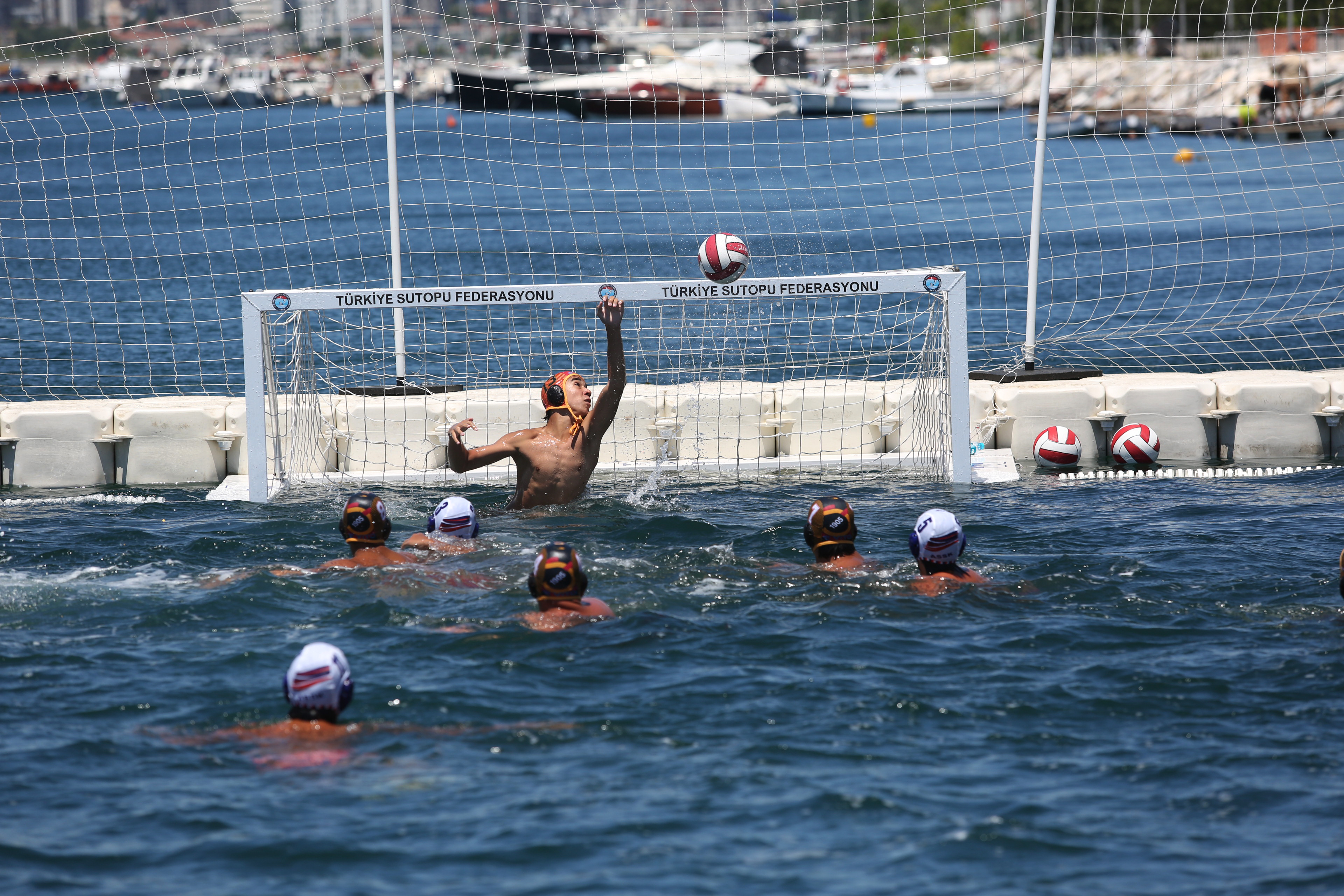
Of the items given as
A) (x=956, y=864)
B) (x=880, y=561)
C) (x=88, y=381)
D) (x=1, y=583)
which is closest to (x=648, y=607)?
(x=880, y=561)

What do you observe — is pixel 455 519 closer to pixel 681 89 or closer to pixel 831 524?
pixel 831 524

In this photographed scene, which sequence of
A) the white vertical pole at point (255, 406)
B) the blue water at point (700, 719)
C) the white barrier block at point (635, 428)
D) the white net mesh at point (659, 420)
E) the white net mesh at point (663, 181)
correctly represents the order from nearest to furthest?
the blue water at point (700, 719)
the white vertical pole at point (255, 406)
the white net mesh at point (659, 420)
the white barrier block at point (635, 428)
the white net mesh at point (663, 181)

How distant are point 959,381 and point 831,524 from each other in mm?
3360

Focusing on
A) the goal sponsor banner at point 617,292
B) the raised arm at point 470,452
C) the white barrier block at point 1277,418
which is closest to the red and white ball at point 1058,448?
the white barrier block at point 1277,418

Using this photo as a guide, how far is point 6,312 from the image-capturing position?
23.0 meters

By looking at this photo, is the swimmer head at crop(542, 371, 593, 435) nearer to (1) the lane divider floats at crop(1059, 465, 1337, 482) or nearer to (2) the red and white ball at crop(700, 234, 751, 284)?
(2) the red and white ball at crop(700, 234, 751, 284)

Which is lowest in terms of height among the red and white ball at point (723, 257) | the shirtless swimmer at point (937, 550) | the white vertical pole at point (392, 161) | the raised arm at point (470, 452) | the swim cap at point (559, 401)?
the shirtless swimmer at point (937, 550)

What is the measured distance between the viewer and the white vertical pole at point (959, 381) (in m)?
11.3

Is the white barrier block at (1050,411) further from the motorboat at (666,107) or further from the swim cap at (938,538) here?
the motorboat at (666,107)

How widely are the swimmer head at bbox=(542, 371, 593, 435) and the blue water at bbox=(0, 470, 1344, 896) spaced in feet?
3.22

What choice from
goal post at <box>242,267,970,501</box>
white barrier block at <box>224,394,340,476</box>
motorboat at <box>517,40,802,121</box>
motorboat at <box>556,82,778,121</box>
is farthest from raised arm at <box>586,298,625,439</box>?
motorboat at <box>556,82,778,121</box>

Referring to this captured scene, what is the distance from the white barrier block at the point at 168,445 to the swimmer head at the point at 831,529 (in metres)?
6.67

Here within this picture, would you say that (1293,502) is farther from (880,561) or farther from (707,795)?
(707,795)

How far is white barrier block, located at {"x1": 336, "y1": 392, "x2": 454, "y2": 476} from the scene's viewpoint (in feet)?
41.3
